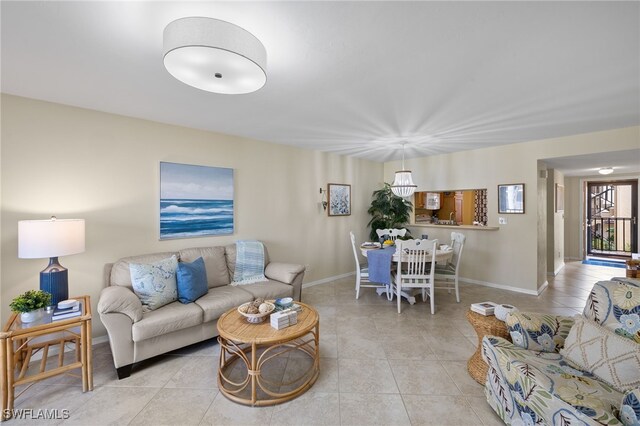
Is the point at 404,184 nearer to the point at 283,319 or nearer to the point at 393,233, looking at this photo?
the point at 393,233

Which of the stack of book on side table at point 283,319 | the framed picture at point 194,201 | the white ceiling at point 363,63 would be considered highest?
the white ceiling at point 363,63

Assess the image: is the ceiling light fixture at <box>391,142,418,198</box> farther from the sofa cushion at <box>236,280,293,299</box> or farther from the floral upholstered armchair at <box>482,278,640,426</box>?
the floral upholstered armchair at <box>482,278,640,426</box>

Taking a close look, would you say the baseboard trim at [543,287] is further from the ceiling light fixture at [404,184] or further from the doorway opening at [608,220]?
the doorway opening at [608,220]

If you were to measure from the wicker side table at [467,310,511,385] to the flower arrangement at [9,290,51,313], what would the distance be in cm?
326

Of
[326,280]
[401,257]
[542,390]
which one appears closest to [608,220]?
[401,257]

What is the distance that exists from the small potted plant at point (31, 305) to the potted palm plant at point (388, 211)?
462 cm

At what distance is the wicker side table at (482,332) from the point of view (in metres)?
1.99

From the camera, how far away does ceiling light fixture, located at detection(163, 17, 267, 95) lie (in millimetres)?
1291

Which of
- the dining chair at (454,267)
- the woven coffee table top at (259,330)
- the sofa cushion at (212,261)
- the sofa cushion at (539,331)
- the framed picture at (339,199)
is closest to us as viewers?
the sofa cushion at (539,331)

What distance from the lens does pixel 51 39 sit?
5.32ft

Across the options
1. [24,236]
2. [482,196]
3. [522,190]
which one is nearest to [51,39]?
[24,236]


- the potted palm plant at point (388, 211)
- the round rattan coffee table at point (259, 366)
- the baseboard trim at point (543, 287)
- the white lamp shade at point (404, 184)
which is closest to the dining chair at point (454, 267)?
the white lamp shade at point (404, 184)

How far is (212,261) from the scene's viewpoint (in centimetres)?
318

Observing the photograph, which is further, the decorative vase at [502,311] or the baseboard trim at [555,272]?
the baseboard trim at [555,272]
